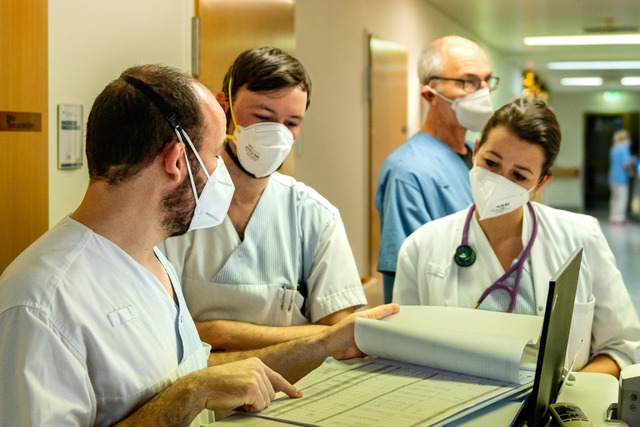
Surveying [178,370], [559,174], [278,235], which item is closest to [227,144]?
[278,235]

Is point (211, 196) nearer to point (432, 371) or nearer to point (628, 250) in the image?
point (432, 371)

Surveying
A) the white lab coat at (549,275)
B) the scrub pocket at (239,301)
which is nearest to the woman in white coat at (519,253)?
the white lab coat at (549,275)

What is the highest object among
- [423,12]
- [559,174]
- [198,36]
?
[423,12]

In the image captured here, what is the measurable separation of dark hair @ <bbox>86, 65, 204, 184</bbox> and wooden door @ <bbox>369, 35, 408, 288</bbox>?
4190 mm

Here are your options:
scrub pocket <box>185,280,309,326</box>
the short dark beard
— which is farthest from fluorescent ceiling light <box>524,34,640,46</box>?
the short dark beard

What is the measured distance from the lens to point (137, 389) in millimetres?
1252

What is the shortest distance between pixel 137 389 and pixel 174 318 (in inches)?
7.4

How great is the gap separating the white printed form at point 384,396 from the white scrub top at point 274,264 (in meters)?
0.48

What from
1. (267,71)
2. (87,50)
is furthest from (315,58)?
(267,71)

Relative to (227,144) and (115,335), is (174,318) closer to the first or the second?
(115,335)

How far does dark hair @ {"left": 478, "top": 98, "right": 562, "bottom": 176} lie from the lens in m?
2.00

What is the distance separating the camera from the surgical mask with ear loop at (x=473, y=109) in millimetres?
2887

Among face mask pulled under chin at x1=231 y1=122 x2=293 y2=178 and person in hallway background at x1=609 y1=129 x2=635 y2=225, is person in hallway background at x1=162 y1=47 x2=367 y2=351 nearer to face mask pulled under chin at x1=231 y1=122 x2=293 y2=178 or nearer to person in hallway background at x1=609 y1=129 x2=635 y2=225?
face mask pulled under chin at x1=231 y1=122 x2=293 y2=178

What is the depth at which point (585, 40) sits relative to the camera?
9.41 meters
